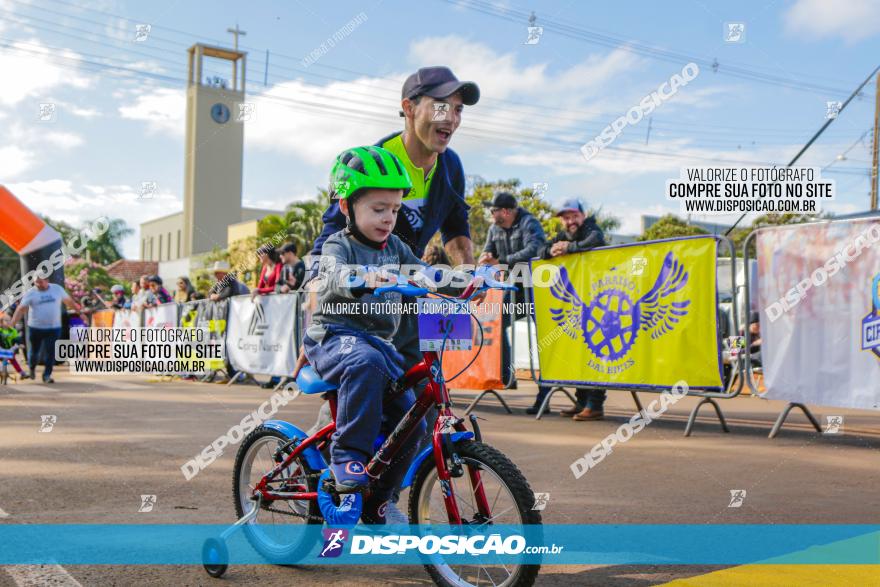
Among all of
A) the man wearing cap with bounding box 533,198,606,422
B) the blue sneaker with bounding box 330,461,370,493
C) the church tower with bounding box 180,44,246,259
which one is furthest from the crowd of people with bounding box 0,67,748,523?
the church tower with bounding box 180,44,246,259

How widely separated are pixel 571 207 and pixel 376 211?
5.95m

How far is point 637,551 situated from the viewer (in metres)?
3.64

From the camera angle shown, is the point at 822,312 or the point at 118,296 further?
the point at 118,296

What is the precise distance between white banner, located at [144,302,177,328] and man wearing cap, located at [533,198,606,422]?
11216 millimetres

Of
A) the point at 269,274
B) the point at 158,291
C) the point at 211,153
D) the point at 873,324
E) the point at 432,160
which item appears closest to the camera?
the point at 432,160

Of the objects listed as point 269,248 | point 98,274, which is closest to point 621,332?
point 269,248

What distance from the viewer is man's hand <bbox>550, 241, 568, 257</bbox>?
898 cm

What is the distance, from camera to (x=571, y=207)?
8945 millimetres

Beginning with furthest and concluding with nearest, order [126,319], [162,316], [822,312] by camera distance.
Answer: [126,319], [162,316], [822,312]

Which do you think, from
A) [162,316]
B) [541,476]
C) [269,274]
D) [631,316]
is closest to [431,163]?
[541,476]

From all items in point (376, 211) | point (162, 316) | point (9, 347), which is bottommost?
point (9, 347)

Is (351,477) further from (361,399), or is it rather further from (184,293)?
(184,293)

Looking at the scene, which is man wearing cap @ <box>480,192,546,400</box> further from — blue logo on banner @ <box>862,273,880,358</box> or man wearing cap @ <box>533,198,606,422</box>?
blue logo on banner @ <box>862,273,880,358</box>

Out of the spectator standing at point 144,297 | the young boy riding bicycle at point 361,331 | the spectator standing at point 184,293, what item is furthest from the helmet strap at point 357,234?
the spectator standing at point 144,297
